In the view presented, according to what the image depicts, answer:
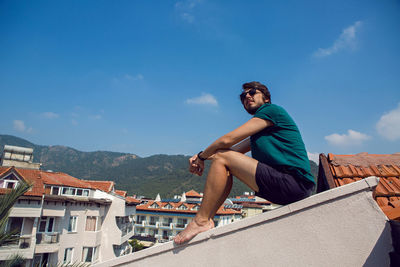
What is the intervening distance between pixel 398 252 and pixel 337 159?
324 centimetres

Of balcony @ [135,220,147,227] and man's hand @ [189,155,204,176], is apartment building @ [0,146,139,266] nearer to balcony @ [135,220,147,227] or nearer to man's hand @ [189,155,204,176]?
man's hand @ [189,155,204,176]

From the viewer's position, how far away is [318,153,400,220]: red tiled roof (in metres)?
3.64

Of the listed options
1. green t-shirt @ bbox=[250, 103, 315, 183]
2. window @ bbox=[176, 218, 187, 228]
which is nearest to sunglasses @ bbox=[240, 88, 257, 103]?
green t-shirt @ bbox=[250, 103, 315, 183]

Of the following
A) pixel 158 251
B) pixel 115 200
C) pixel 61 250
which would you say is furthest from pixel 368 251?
pixel 115 200

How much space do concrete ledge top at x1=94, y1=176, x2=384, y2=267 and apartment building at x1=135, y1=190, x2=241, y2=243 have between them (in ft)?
150

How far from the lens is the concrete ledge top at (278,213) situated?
2020mm

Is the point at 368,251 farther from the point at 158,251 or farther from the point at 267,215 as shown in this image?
the point at 158,251

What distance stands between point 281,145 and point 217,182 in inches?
29.3

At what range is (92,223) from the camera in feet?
87.8

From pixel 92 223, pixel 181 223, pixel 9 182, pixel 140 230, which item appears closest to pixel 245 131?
pixel 9 182

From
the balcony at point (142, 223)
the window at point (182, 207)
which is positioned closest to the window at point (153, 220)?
the balcony at point (142, 223)

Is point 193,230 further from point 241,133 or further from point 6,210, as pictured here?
point 6,210

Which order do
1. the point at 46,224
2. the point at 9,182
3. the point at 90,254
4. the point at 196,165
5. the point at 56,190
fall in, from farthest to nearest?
the point at 90,254
the point at 56,190
the point at 46,224
the point at 9,182
the point at 196,165

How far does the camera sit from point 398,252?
70.3 inches
